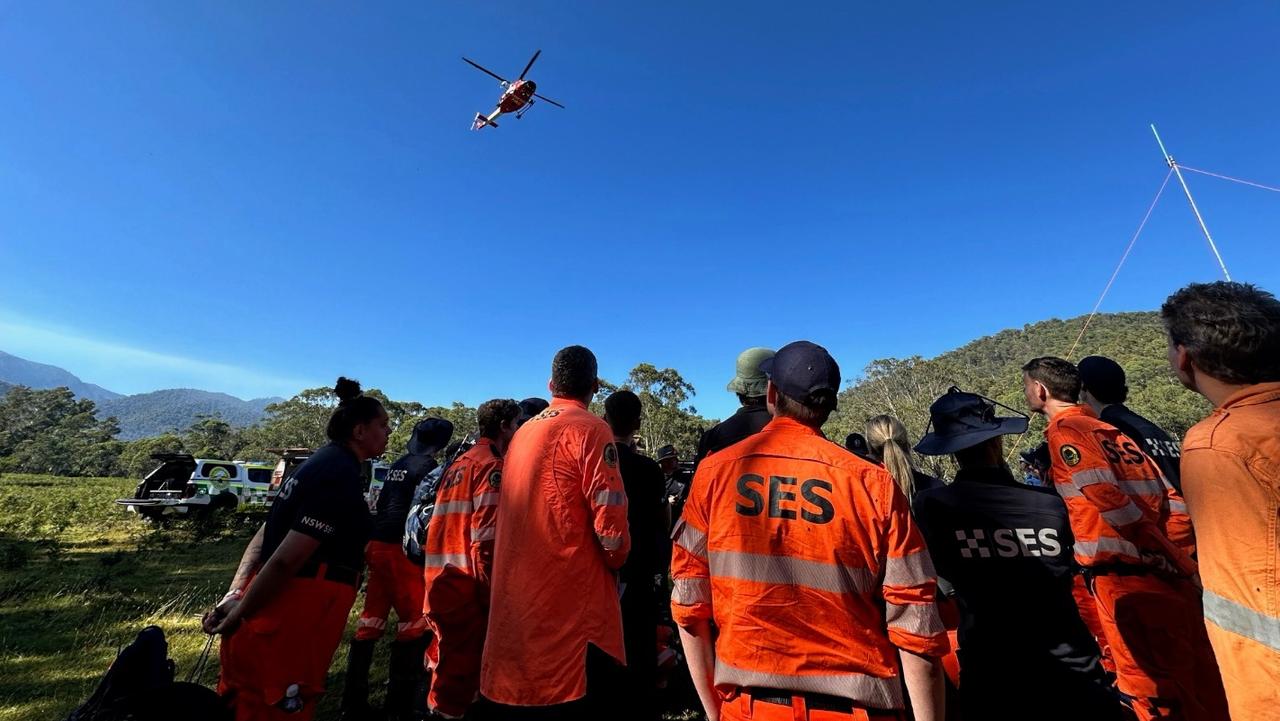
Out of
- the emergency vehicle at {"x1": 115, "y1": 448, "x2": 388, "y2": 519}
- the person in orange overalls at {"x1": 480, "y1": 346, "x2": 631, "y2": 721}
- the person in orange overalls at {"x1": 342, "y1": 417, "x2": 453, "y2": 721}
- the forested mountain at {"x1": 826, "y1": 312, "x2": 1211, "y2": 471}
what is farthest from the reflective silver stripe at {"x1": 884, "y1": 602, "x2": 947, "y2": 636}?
the forested mountain at {"x1": 826, "y1": 312, "x2": 1211, "y2": 471}

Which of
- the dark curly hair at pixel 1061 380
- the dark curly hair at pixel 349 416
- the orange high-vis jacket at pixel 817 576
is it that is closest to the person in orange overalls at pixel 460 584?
the dark curly hair at pixel 349 416

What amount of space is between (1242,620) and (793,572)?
1039mm

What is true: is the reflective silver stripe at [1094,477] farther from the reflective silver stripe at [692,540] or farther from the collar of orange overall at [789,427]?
the reflective silver stripe at [692,540]

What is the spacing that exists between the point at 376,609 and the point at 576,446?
10.5 feet

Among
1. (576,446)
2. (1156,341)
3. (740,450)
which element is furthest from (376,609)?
(1156,341)

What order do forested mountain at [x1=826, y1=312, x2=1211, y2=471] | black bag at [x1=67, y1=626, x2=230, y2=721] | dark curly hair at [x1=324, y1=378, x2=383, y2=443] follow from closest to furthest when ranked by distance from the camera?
black bag at [x1=67, y1=626, x2=230, y2=721]
dark curly hair at [x1=324, y1=378, x2=383, y2=443]
forested mountain at [x1=826, y1=312, x2=1211, y2=471]

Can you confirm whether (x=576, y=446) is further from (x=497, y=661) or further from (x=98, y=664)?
(x=98, y=664)

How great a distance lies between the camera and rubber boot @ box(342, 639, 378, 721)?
12.1 feet

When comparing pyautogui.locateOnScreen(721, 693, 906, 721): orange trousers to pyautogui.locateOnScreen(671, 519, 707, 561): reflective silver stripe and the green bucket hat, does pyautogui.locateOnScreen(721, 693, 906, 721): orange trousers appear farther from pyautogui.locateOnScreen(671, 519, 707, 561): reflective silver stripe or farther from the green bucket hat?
the green bucket hat

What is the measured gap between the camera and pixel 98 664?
488 cm

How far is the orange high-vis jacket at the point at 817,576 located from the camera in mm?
1345

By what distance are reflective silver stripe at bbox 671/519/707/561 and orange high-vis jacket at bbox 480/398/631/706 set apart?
447 millimetres

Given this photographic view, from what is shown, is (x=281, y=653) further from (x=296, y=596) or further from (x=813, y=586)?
(x=813, y=586)

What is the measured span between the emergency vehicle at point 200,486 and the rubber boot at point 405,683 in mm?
11053
